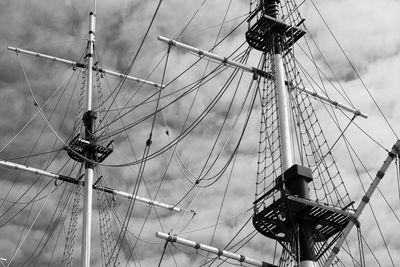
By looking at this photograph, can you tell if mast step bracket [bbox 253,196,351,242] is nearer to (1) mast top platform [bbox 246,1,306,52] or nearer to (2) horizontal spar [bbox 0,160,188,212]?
(1) mast top platform [bbox 246,1,306,52]

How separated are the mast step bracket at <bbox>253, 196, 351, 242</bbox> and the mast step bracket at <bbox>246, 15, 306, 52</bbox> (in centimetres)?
723

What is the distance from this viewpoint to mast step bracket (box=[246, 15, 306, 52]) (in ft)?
93.2

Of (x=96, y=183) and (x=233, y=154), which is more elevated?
(x=96, y=183)

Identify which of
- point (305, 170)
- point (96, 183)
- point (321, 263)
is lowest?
point (321, 263)

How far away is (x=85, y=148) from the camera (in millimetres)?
40625

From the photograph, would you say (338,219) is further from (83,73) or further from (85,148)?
(83,73)

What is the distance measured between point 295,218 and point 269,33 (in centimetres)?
801

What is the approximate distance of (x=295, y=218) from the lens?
23781mm

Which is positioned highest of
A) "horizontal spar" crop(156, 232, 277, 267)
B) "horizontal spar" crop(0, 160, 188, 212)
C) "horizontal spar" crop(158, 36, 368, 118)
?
"horizontal spar" crop(0, 160, 188, 212)

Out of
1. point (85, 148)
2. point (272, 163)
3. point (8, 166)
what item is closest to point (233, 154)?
point (272, 163)

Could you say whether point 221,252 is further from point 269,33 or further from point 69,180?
point 69,180

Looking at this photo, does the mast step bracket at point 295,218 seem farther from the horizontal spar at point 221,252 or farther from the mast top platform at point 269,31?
the mast top platform at point 269,31

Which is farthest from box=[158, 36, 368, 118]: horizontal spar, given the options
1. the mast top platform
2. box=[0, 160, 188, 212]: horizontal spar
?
box=[0, 160, 188, 212]: horizontal spar

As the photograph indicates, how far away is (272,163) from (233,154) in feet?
4.57
